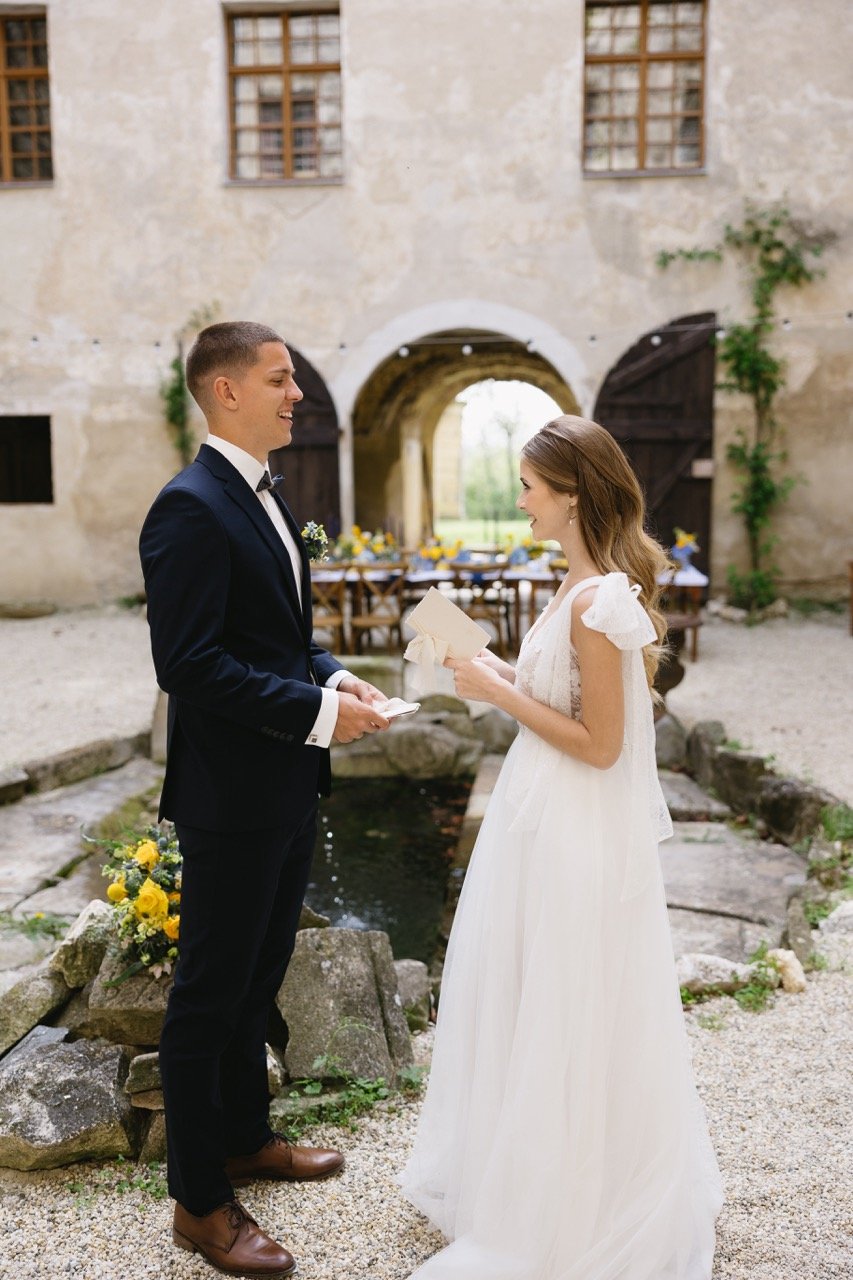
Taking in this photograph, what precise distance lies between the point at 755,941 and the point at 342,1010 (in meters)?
1.99

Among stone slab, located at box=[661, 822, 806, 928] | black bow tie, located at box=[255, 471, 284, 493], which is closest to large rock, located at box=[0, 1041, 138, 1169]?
black bow tie, located at box=[255, 471, 284, 493]

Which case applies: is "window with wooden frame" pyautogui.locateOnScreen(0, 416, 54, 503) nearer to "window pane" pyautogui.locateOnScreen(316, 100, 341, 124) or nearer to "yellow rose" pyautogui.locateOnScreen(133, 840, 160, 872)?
→ "window pane" pyautogui.locateOnScreen(316, 100, 341, 124)

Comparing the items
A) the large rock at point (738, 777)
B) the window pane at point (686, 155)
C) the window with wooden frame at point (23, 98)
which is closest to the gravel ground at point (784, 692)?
the large rock at point (738, 777)

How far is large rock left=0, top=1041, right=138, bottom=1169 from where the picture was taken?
8.63 feet

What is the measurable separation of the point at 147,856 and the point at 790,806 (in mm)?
3732

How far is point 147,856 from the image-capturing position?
306cm

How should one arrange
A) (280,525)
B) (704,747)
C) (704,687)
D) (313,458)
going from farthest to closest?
(313,458)
(704,687)
(704,747)
(280,525)

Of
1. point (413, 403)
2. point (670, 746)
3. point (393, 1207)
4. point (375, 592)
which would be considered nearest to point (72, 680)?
point (375, 592)

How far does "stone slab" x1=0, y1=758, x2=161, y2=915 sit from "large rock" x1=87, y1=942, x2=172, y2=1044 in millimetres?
1738

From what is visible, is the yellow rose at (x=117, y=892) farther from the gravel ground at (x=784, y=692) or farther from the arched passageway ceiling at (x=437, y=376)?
the arched passageway ceiling at (x=437, y=376)

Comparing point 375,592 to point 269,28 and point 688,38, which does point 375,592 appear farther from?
point 688,38

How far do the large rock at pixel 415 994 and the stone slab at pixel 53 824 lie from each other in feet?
5.20

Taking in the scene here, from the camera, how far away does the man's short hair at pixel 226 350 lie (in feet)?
7.32

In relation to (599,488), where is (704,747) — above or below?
below
